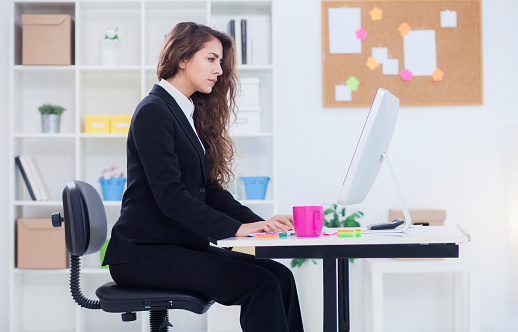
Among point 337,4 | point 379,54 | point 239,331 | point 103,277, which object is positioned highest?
point 337,4

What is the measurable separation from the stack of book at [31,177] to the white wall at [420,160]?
133 centimetres

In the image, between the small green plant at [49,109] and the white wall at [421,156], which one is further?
the white wall at [421,156]

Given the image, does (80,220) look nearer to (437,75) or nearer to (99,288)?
(99,288)

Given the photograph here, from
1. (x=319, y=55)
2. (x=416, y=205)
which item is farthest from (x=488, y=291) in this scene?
(x=319, y=55)

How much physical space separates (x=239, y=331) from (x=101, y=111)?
1.49 metres

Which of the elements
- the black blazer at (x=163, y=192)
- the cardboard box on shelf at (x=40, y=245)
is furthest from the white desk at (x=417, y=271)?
the cardboard box on shelf at (x=40, y=245)

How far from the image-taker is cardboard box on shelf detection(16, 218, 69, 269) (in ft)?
10.1

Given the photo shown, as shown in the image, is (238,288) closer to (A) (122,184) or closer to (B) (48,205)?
(A) (122,184)

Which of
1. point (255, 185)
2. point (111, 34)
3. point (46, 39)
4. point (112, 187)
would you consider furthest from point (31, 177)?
point (255, 185)

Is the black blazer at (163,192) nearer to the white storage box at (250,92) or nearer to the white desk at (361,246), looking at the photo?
the white desk at (361,246)

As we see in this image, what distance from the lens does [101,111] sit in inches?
134

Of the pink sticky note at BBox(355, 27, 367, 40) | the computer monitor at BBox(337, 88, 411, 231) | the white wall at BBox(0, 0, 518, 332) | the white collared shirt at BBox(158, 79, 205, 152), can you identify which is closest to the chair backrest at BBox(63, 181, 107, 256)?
the white collared shirt at BBox(158, 79, 205, 152)

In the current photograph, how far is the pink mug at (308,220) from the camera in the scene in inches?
58.9

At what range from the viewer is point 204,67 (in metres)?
1.90
